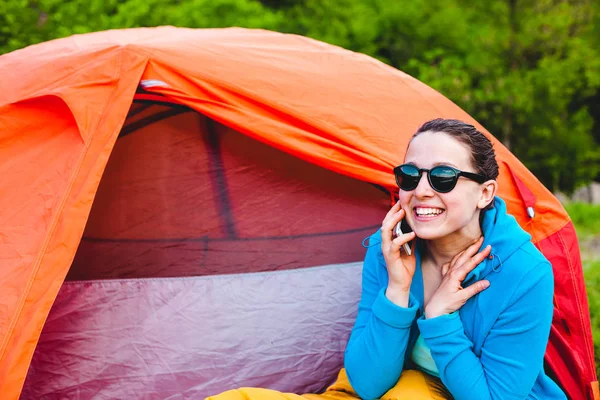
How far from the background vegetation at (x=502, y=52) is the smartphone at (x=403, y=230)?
569 cm

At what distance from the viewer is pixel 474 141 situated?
5.08ft

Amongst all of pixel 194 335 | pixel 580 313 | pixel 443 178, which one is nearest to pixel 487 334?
pixel 443 178

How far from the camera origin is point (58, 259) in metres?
1.75

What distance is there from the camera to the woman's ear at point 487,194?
157 cm

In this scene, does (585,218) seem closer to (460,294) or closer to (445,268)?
(445,268)

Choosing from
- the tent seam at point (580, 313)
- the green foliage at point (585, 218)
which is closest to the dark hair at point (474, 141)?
the tent seam at point (580, 313)

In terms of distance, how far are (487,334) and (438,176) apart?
15.9 inches

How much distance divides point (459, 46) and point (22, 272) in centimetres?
728

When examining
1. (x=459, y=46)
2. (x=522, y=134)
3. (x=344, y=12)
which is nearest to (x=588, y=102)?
(x=522, y=134)

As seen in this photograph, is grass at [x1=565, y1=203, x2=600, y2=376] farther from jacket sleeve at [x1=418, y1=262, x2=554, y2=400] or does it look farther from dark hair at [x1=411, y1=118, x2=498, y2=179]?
dark hair at [x1=411, y1=118, x2=498, y2=179]

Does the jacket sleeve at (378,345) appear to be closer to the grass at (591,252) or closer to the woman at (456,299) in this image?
the woman at (456,299)

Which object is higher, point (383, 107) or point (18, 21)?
point (18, 21)

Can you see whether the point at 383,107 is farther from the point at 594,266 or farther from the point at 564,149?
the point at 564,149

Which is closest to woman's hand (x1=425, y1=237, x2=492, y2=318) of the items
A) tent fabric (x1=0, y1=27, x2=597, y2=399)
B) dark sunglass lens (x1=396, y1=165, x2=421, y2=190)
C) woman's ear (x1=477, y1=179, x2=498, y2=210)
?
woman's ear (x1=477, y1=179, x2=498, y2=210)
